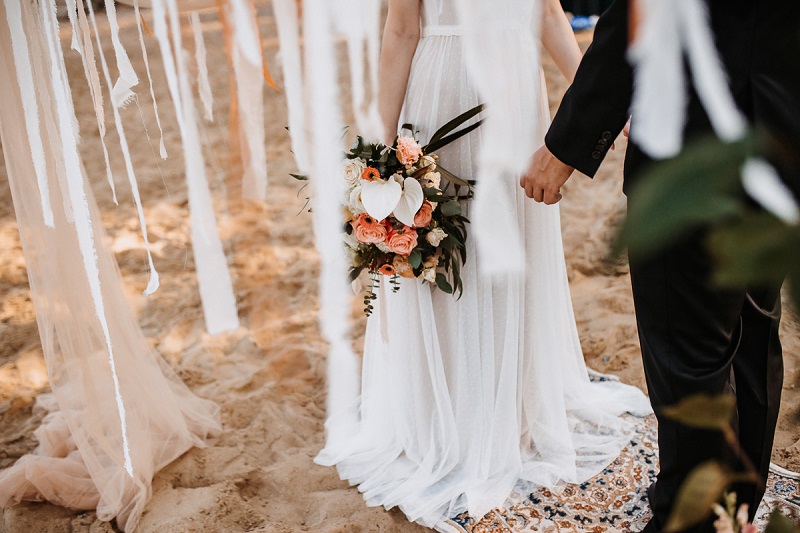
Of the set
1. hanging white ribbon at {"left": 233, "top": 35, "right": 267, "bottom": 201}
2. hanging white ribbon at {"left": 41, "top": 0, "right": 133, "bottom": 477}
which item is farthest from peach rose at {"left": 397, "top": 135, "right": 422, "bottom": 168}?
A: hanging white ribbon at {"left": 41, "top": 0, "right": 133, "bottom": 477}

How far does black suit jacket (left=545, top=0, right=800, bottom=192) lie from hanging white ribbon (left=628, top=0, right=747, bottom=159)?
0.02 meters

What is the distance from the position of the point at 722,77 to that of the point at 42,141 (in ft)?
4.57

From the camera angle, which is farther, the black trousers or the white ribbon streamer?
the white ribbon streamer

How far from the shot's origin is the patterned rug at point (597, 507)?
1601 mm

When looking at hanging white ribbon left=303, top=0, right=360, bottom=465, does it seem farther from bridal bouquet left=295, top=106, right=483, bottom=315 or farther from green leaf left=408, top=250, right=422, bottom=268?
green leaf left=408, top=250, right=422, bottom=268

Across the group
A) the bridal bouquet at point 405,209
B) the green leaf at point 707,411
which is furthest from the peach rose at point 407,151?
the green leaf at point 707,411

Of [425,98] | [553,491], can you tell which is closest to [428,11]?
[425,98]

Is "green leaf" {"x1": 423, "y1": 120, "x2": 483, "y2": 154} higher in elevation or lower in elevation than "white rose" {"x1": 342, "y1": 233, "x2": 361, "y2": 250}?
higher

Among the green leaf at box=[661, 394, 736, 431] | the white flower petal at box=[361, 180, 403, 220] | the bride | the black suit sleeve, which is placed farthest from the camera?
the bride

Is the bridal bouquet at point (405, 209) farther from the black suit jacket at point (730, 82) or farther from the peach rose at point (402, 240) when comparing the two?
the black suit jacket at point (730, 82)

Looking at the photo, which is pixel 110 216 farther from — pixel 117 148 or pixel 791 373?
pixel 791 373

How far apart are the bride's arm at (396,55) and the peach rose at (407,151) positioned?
160mm

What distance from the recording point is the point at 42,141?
154 centimetres

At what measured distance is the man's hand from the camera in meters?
1.33
